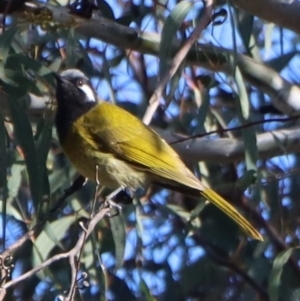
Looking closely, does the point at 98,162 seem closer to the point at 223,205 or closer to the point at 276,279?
the point at 223,205

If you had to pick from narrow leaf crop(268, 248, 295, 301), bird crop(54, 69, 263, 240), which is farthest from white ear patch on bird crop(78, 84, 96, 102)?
narrow leaf crop(268, 248, 295, 301)

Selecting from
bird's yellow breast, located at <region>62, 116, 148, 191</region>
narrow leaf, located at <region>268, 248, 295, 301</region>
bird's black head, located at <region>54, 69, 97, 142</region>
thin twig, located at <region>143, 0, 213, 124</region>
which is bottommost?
narrow leaf, located at <region>268, 248, 295, 301</region>

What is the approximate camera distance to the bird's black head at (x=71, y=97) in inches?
154

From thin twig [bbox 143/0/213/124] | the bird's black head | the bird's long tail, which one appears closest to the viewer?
thin twig [bbox 143/0/213/124]

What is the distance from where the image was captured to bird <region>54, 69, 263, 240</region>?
Answer: 12.0 feet

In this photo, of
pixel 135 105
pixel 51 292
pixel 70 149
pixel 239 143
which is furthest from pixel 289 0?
pixel 51 292

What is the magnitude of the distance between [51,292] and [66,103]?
0.85 meters

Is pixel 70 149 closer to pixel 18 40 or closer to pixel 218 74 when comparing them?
pixel 18 40

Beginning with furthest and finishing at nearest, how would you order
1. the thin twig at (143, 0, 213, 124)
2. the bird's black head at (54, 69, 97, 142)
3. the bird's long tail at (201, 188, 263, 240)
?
the bird's black head at (54, 69, 97, 142) → the bird's long tail at (201, 188, 263, 240) → the thin twig at (143, 0, 213, 124)

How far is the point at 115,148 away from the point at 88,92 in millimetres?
315

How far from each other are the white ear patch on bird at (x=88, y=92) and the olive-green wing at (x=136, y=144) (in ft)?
0.16

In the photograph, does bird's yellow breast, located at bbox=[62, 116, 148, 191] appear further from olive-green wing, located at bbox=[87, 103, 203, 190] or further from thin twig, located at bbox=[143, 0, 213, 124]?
thin twig, located at bbox=[143, 0, 213, 124]

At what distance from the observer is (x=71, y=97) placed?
13.0ft

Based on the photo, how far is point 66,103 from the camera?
13.0 feet
